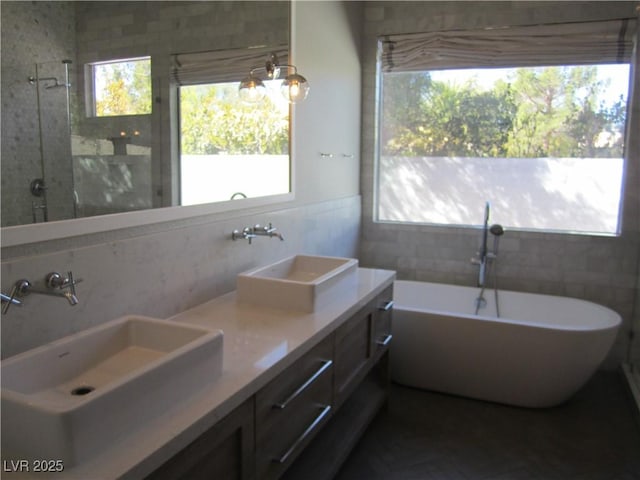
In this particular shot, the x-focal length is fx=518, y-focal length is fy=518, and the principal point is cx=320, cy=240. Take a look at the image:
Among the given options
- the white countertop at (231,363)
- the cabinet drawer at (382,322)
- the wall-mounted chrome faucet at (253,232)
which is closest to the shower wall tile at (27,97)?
the white countertop at (231,363)

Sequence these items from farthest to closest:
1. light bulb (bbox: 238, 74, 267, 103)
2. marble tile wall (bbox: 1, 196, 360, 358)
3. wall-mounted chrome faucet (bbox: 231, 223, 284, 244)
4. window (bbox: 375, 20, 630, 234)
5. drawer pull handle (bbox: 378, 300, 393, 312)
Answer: window (bbox: 375, 20, 630, 234), drawer pull handle (bbox: 378, 300, 393, 312), light bulb (bbox: 238, 74, 267, 103), wall-mounted chrome faucet (bbox: 231, 223, 284, 244), marble tile wall (bbox: 1, 196, 360, 358)

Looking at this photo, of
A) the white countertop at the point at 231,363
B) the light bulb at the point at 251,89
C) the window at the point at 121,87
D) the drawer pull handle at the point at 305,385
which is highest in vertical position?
the light bulb at the point at 251,89

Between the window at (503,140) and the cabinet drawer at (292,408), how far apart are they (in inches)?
94.7

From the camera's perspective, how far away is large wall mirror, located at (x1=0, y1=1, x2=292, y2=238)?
144 centimetres

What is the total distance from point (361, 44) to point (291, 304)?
264cm

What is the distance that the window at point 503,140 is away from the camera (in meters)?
3.63

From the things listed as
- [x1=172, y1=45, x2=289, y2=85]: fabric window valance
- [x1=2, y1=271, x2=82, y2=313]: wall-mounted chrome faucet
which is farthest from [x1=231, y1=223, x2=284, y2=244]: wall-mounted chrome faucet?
[x1=2, y1=271, x2=82, y2=313]: wall-mounted chrome faucet

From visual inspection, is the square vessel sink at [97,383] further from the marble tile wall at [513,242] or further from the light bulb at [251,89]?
the marble tile wall at [513,242]

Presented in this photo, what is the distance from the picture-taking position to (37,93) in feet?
4.83

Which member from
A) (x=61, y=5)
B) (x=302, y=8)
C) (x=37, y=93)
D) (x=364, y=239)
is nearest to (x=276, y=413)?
(x=37, y=93)

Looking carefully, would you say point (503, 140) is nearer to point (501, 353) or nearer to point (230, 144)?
point (501, 353)

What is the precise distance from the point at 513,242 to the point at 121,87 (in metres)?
3.03

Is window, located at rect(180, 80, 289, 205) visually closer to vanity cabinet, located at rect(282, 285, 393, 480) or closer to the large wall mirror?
the large wall mirror

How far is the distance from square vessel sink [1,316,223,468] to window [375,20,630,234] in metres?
2.94
